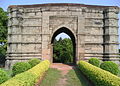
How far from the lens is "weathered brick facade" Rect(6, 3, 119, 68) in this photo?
14.3 meters

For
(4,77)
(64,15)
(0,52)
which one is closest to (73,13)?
(64,15)

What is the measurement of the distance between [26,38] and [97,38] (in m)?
6.90

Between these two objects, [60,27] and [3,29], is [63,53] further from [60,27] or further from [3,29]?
[60,27]

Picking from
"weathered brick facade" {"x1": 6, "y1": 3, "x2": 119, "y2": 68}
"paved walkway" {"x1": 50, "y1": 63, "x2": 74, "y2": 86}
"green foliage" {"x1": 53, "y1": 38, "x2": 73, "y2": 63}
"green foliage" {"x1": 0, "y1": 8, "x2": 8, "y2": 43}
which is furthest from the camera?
"green foliage" {"x1": 53, "y1": 38, "x2": 73, "y2": 63}

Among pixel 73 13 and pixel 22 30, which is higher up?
pixel 73 13

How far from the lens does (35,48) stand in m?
14.5

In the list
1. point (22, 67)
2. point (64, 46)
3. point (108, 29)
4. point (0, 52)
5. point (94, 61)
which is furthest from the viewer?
point (64, 46)

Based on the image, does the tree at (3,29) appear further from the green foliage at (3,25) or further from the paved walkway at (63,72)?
the paved walkway at (63,72)

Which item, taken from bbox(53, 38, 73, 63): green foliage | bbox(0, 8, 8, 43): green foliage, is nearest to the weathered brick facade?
bbox(0, 8, 8, 43): green foliage

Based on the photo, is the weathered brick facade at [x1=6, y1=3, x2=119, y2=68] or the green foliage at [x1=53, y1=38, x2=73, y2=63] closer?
the weathered brick facade at [x1=6, y1=3, x2=119, y2=68]

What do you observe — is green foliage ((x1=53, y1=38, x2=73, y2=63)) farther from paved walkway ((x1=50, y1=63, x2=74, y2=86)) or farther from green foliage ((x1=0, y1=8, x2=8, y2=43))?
paved walkway ((x1=50, y1=63, x2=74, y2=86))

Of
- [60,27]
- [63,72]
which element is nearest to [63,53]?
[60,27]

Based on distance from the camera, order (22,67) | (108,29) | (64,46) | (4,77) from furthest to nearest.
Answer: (64,46), (108,29), (22,67), (4,77)

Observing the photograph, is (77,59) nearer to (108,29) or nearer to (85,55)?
(85,55)
